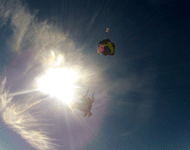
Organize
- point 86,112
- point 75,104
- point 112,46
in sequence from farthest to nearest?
point 75,104
point 86,112
point 112,46

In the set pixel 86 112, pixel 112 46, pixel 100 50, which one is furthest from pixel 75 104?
pixel 112 46

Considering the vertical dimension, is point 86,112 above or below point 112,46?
below

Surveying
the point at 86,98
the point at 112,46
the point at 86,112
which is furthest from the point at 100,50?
the point at 86,112

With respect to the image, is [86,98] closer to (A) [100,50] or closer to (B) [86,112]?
(B) [86,112]

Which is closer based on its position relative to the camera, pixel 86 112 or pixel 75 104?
pixel 86 112

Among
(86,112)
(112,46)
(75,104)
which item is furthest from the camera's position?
(75,104)

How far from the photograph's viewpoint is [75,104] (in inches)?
870

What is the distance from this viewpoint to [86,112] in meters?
20.5

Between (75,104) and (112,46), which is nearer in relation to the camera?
(112,46)

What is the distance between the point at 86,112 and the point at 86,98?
3281 millimetres

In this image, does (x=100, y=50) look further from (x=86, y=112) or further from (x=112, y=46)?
(x=86, y=112)

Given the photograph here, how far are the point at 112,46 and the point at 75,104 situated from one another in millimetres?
16785

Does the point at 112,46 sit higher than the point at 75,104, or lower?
higher

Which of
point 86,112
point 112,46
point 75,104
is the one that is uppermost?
point 112,46
